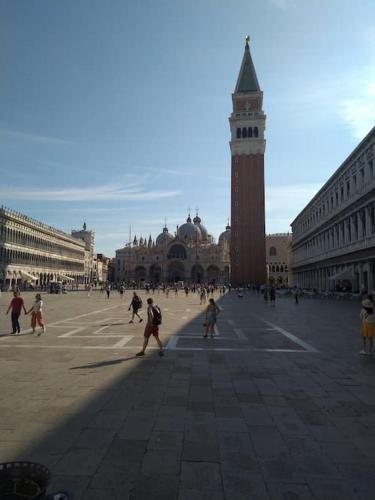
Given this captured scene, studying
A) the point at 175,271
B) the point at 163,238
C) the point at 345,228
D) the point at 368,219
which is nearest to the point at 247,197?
the point at 345,228

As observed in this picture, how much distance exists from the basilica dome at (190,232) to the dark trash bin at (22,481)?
404ft

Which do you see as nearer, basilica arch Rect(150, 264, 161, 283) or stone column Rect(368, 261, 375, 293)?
stone column Rect(368, 261, 375, 293)

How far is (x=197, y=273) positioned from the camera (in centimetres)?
11856

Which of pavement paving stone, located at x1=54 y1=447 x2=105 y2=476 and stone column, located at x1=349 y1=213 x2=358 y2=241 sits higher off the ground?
stone column, located at x1=349 y1=213 x2=358 y2=241

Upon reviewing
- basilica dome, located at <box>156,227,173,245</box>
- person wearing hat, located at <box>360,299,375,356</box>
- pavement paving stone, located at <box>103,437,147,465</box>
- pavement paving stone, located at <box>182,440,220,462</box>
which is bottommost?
pavement paving stone, located at <box>182,440,220,462</box>

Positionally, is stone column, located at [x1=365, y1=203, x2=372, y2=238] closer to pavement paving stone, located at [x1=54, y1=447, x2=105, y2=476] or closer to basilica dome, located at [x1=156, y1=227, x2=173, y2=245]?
pavement paving stone, located at [x1=54, y1=447, x2=105, y2=476]

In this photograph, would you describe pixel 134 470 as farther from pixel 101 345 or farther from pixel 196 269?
pixel 196 269

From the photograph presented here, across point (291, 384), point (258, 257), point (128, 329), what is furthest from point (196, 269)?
point (291, 384)

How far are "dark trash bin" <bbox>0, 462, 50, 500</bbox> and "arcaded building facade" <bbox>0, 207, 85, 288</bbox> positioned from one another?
200 ft

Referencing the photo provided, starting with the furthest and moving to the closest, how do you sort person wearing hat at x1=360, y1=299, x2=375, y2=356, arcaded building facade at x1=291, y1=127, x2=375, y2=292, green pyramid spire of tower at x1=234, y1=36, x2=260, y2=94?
green pyramid spire of tower at x1=234, y1=36, x2=260, y2=94 < arcaded building facade at x1=291, y1=127, x2=375, y2=292 < person wearing hat at x1=360, y1=299, x2=375, y2=356

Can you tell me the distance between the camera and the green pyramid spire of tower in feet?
268

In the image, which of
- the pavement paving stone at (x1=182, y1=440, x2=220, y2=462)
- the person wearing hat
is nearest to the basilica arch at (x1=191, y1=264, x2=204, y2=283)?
the person wearing hat

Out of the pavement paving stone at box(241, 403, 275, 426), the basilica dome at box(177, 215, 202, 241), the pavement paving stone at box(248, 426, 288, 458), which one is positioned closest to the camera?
the pavement paving stone at box(248, 426, 288, 458)

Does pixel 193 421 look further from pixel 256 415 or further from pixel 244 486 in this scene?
pixel 244 486
